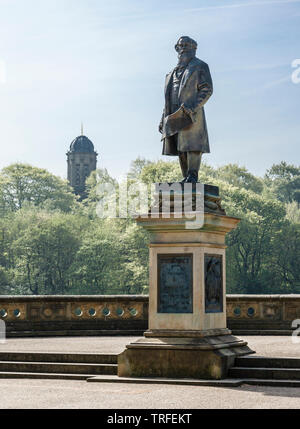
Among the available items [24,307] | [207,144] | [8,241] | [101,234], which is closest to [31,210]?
[8,241]

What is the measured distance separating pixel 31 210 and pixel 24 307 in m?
53.0

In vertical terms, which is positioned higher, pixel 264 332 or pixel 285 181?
pixel 285 181

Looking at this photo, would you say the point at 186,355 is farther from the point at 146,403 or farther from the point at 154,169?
the point at 154,169

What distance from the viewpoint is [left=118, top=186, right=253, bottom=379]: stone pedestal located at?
11.7 metres

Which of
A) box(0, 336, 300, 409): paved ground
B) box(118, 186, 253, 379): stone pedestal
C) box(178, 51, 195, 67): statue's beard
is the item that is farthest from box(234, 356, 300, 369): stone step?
box(178, 51, 195, 67): statue's beard

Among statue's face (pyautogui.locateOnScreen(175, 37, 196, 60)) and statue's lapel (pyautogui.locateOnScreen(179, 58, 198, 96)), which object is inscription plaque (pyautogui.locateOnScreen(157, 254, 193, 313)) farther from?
statue's face (pyautogui.locateOnScreen(175, 37, 196, 60))

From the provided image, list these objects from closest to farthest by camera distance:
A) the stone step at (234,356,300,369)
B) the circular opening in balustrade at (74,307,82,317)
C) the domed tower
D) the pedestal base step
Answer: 1. the pedestal base step
2. the stone step at (234,356,300,369)
3. the circular opening in balustrade at (74,307,82,317)
4. the domed tower

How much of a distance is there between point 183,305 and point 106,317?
717cm

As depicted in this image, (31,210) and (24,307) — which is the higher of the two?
(31,210)

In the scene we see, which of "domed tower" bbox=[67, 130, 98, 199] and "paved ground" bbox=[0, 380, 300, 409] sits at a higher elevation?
"domed tower" bbox=[67, 130, 98, 199]

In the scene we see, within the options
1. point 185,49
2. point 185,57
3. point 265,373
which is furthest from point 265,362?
point 185,49

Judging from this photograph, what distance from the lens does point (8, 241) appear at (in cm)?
6575

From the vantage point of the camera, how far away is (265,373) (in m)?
11.7

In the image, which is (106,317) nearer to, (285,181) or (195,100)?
(195,100)
